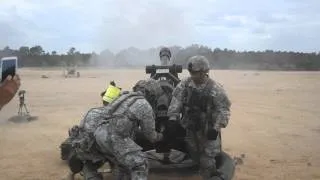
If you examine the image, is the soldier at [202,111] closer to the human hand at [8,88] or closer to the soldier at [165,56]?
the soldier at [165,56]

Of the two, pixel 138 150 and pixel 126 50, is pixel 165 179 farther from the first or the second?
A: pixel 126 50

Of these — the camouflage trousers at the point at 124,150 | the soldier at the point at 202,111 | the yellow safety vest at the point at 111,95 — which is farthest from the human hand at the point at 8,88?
the camouflage trousers at the point at 124,150

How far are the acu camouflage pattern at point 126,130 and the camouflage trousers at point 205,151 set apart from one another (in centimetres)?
89

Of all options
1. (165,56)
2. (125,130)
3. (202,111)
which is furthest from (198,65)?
(165,56)

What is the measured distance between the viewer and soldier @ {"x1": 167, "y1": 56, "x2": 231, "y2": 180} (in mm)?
7871

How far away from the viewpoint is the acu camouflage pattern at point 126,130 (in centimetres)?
720

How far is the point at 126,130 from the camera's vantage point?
723cm

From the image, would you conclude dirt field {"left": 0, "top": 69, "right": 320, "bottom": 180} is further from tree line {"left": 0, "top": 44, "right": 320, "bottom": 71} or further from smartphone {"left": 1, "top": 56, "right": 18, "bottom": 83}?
tree line {"left": 0, "top": 44, "right": 320, "bottom": 71}

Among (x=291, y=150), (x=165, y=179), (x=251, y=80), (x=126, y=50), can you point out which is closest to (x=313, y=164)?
(x=291, y=150)

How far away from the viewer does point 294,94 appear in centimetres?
2472

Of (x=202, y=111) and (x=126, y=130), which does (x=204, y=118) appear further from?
(x=126, y=130)

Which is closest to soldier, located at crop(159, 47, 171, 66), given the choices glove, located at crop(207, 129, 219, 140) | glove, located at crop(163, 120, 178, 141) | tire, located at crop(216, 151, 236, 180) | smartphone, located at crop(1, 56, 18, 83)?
glove, located at crop(163, 120, 178, 141)

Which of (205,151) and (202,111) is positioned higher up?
(202,111)

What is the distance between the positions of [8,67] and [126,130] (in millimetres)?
4658
